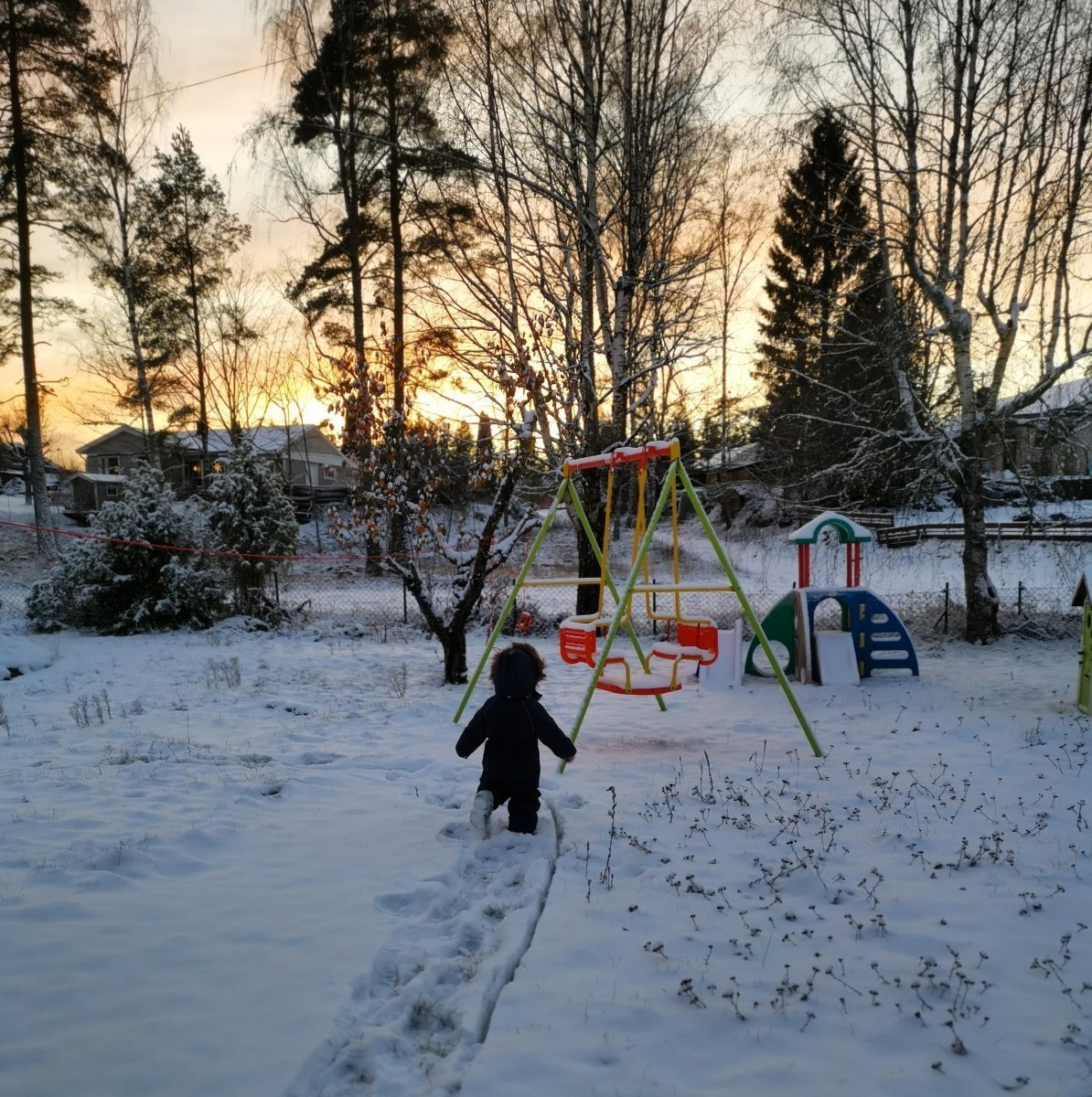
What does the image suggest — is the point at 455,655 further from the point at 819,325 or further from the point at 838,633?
the point at 819,325

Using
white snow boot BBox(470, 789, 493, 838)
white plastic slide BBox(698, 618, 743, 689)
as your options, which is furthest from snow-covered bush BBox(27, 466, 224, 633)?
white snow boot BBox(470, 789, 493, 838)

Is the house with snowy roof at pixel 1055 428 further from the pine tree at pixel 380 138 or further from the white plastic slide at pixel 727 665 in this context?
the pine tree at pixel 380 138

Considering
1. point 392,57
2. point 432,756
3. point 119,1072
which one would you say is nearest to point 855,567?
point 432,756

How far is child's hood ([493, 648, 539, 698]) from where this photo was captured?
4.44m

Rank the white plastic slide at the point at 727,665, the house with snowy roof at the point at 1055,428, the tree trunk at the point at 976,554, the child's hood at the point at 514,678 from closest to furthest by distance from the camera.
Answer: the child's hood at the point at 514,678, the white plastic slide at the point at 727,665, the house with snowy roof at the point at 1055,428, the tree trunk at the point at 976,554

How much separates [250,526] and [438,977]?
11.7 meters

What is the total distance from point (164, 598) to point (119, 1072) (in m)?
10.8

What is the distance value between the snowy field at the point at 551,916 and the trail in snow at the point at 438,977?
0.01 metres

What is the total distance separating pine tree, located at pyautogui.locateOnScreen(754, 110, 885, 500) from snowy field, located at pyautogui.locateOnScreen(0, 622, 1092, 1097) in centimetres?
742

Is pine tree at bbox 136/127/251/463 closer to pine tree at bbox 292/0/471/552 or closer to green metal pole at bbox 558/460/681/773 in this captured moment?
pine tree at bbox 292/0/471/552

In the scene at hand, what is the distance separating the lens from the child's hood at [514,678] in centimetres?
444

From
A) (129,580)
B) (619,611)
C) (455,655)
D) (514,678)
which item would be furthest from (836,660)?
(129,580)

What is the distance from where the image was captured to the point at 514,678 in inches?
175

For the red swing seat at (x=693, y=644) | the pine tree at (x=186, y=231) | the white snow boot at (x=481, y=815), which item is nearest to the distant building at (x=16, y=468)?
the pine tree at (x=186, y=231)
